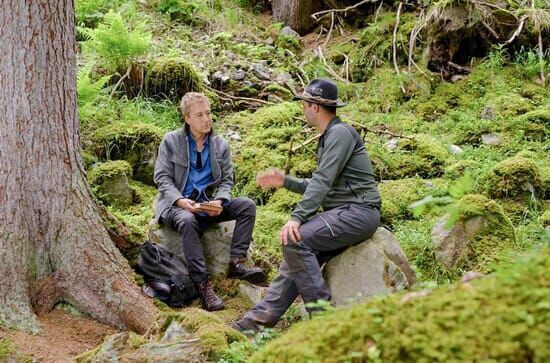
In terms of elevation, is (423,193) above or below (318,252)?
below

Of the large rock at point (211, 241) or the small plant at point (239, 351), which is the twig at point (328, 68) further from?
the small plant at point (239, 351)

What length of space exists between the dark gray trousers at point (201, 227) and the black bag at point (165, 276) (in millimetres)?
107

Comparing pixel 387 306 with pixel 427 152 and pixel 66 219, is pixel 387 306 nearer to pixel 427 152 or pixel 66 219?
pixel 66 219

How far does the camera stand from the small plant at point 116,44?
8.34 m

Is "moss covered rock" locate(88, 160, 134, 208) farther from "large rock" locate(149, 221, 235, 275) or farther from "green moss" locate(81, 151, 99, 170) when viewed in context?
"large rock" locate(149, 221, 235, 275)

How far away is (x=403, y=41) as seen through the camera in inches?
408

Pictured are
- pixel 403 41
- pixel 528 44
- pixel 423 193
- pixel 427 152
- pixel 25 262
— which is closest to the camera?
pixel 25 262

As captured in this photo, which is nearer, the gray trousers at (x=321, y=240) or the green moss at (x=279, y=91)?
the gray trousers at (x=321, y=240)

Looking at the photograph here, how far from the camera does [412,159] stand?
302 inches

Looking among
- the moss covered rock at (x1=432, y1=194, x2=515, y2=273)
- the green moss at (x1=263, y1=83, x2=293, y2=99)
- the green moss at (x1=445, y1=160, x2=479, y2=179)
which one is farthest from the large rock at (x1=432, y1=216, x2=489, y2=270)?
the green moss at (x1=263, y1=83, x2=293, y2=99)

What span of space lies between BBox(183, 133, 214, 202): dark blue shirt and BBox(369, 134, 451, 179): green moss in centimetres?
278

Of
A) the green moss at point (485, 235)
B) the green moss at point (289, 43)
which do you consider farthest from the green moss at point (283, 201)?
the green moss at point (289, 43)

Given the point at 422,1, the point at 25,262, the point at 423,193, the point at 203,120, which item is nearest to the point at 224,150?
the point at 203,120

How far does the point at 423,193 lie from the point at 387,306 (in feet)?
17.0
